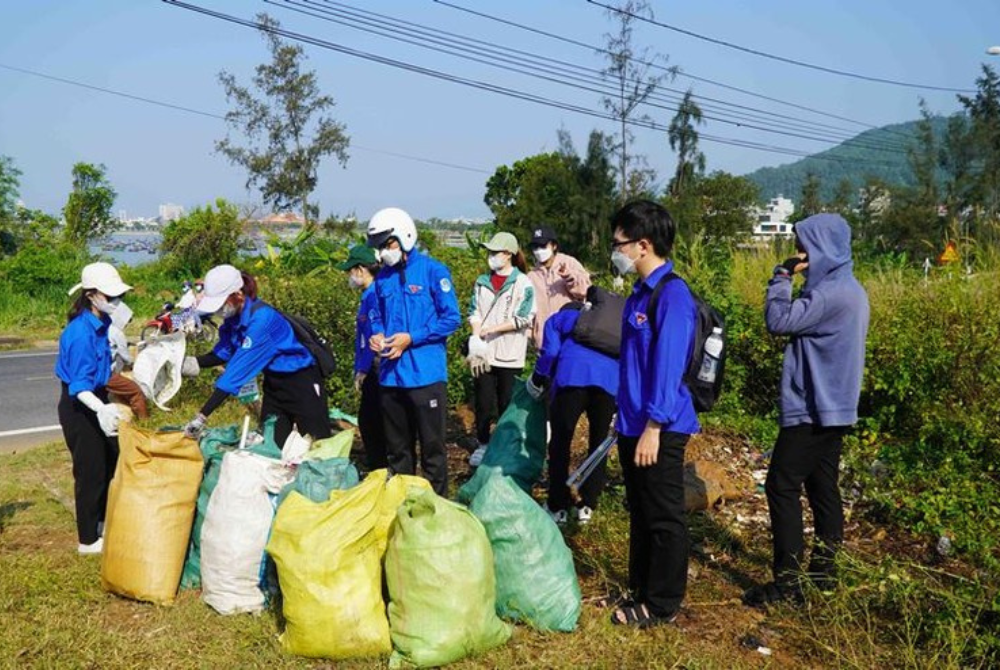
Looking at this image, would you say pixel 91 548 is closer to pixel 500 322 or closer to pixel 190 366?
pixel 190 366

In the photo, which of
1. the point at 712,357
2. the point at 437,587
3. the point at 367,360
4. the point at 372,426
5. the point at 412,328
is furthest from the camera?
Result: the point at 372,426

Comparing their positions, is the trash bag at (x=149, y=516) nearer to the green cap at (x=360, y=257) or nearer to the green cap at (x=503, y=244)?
the green cap at (x=360, y=257)

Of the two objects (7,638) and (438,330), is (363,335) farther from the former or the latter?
(7,638)

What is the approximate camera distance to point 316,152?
2644 cm

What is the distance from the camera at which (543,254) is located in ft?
19.1

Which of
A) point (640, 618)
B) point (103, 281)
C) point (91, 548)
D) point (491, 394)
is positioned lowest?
point (91, 548)

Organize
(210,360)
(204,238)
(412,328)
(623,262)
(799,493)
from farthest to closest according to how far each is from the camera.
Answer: (204,238)
(210,360)
(412,328)
(799,493)
(623,262)

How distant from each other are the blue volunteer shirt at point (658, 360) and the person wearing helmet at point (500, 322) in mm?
2393

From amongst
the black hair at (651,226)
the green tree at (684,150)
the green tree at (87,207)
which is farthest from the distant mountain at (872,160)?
the black hair at (651,226)

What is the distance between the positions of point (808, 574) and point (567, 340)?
1625mm

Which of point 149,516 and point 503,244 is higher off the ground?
point 503,244

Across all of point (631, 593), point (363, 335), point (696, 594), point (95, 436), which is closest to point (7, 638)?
point (95, 436)

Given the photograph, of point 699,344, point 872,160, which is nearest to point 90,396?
point 699,344

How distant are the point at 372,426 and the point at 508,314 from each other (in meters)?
1.35
